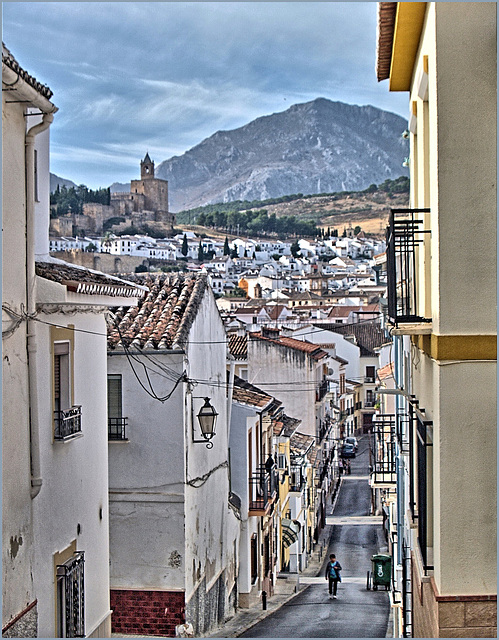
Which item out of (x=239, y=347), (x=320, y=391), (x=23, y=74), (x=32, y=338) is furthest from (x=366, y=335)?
(x=23, y=74)

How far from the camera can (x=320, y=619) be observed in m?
19.1

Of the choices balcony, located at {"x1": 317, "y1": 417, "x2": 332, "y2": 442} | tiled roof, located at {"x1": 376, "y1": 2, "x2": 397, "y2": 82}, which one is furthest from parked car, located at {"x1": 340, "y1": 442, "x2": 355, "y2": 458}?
tiled roof, located at {"x1": 376, "y1": 2, "x2": 397, "y2": 82}

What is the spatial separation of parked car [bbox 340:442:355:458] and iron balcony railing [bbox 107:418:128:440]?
42.9 meters

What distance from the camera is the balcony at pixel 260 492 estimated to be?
20.3m

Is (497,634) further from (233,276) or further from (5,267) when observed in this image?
(233,276)

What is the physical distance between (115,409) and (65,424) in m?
5.73

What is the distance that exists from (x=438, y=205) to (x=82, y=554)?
5349 mm

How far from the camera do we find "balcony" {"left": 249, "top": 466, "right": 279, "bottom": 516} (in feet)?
66.6

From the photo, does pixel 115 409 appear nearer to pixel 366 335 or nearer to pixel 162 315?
pixel 162 315

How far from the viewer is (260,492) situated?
2094 centimetres

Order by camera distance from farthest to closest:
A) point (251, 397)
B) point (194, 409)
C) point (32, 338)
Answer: point (251, 397)
point (194, 409)
point (32, 338)

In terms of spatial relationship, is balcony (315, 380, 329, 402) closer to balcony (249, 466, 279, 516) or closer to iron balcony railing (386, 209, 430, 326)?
balcony (249, 466, 279, 516)

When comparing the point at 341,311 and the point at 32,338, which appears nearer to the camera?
the point at 32,338

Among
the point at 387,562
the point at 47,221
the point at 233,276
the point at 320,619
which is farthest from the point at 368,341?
the point at 233,276
